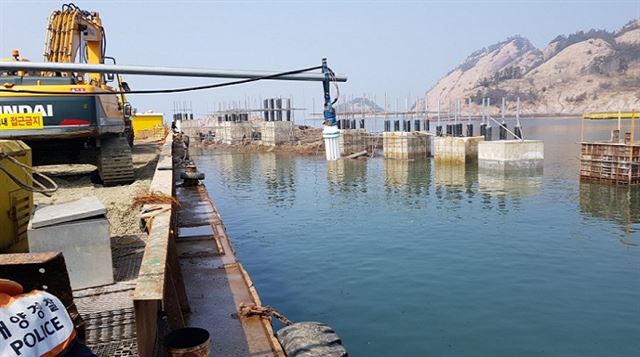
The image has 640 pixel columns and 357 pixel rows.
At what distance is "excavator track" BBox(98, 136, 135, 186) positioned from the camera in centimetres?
1225

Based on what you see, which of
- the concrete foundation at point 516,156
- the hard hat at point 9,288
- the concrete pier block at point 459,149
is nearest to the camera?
the hard hat at point 9,288

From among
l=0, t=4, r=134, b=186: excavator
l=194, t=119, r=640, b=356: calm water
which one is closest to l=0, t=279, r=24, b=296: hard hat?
l=0, t=4, r=134, b=186: excavator

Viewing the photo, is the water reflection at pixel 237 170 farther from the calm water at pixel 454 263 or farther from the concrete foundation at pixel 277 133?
the concrete foundation at pixel 277 133

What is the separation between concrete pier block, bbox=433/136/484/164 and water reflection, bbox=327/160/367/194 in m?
6.63

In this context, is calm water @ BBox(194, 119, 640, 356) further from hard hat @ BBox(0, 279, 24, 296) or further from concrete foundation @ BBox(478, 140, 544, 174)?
hard hat @ BBox(0, 279, 24, 296)

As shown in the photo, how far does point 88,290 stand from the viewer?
5219mm

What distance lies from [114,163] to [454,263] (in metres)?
9.60

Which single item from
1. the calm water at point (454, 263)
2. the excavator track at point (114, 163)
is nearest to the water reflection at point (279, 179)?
the calm water at point (454, 263)

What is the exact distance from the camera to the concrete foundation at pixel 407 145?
4356 cm

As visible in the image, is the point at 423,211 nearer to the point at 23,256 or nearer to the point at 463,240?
the point at 463,240

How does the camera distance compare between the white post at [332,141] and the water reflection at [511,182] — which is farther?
the water reflection at [511,182]

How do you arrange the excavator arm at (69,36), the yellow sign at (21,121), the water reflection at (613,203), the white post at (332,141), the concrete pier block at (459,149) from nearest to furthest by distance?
the white post at (332,141)
the yellow sign at (21,121)
the excavator arm at (69,36)
the water reflection at (613,203)
the concrete pier block at (459,149)

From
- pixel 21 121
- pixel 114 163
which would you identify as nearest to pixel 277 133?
pixel 114 163

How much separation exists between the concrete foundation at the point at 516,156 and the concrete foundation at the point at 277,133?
1130 inches
